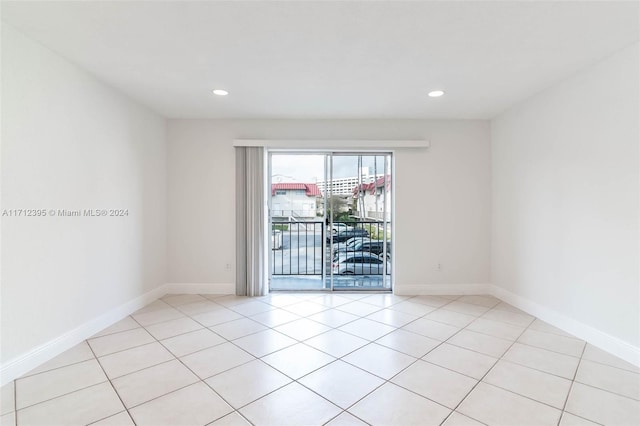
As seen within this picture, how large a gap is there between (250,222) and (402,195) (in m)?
2.12

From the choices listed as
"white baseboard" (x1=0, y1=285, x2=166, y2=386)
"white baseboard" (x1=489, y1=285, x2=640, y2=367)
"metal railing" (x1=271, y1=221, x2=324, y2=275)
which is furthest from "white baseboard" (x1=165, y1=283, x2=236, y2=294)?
"white baseboard" (x1=489, y1=285, x2=640, y2=367)

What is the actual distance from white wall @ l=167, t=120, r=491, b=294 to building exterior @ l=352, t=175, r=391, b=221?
23 cm

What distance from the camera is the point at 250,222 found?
3.86 meters

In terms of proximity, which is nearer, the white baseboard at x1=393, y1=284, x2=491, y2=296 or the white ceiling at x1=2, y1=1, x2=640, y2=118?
the white ceiling at x1=2, y1=1, x2=640, y2=118

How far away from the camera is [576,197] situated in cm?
263

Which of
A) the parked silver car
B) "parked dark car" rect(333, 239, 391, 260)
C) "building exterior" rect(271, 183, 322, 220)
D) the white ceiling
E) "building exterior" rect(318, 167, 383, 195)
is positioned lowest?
the parked silver car

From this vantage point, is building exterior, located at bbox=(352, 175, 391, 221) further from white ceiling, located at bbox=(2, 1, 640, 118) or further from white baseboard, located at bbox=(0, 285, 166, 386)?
white baseboard, located at bbox=(0, 285, 166, 386)

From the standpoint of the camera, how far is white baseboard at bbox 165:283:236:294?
3.90 meters

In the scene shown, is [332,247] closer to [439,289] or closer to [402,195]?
[402,195]

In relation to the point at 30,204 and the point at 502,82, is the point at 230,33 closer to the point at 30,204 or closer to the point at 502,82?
the point at 30,204

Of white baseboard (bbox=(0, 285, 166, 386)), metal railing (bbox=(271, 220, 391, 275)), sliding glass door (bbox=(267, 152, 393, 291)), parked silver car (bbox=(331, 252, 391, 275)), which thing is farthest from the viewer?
parked silver car (bbox=(331, 252, 391, 275))

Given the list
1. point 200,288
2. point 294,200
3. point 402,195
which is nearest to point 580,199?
point 402,195

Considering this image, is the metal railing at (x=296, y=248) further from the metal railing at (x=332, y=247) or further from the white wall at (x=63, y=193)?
the white wall at (x=63, y=193)

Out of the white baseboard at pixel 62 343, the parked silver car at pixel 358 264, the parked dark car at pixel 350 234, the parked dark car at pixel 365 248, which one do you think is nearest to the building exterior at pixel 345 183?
the parked dark car at pixel 350 234
